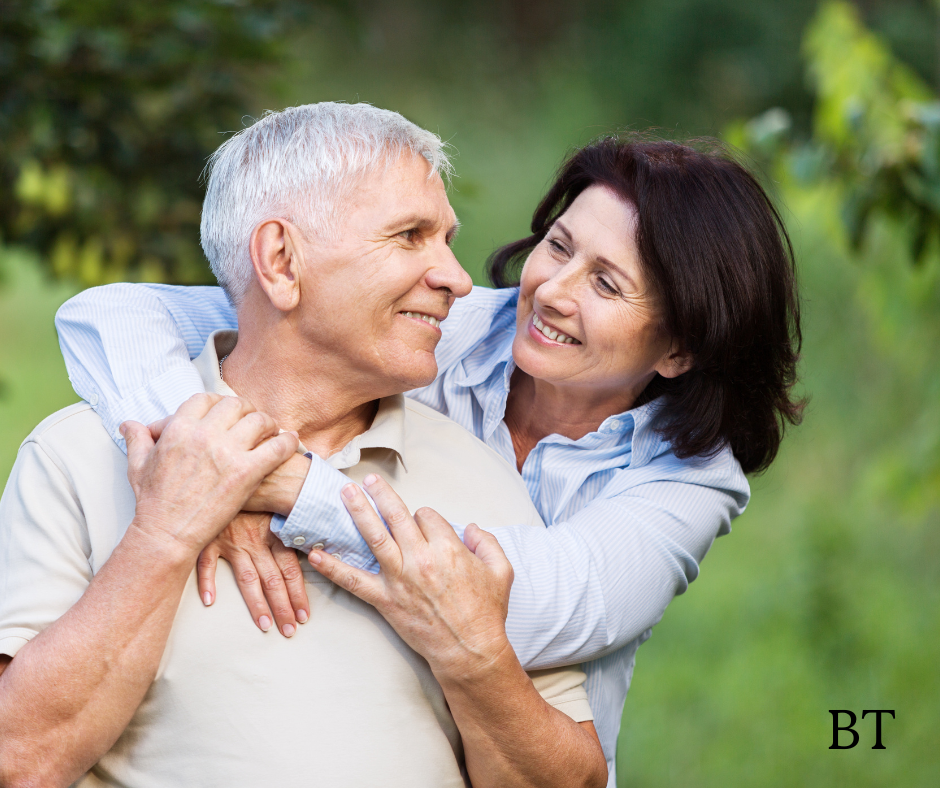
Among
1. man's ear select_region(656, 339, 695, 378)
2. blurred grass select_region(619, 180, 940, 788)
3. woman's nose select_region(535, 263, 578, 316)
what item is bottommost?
blurred grass select_region(619, 180, 940, 788)

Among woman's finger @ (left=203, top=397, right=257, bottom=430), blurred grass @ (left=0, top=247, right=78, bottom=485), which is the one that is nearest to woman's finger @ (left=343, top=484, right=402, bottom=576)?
woman's finger @ (left=203, top=397, right=257, bottom=430)

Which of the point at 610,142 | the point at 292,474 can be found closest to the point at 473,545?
the point at 292,474

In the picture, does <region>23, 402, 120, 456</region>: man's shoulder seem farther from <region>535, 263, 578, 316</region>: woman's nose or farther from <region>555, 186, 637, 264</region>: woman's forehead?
<region>555, 186, 637, 264</region>: woman's forehead

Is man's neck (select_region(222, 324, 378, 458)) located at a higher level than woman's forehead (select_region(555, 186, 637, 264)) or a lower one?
lower

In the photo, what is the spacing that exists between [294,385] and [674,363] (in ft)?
2.91

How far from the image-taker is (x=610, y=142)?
2.38m

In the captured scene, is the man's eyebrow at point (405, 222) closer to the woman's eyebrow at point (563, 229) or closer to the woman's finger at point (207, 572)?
the woman's eyebrow at point (563, 229)

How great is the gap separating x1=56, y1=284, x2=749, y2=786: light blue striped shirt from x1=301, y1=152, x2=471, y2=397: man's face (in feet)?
0.85

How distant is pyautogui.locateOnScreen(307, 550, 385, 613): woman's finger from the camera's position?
1732mm

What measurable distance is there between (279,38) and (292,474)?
69.3 inches

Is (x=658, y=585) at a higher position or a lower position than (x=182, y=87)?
lower

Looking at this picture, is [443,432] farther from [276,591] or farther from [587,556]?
[276,591]

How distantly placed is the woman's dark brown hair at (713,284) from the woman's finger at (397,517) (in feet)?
2.21

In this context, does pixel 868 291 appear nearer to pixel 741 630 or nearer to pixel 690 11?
pixel 741 630
